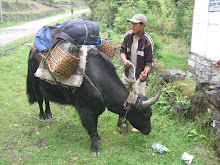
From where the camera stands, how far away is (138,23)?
3.44 metres

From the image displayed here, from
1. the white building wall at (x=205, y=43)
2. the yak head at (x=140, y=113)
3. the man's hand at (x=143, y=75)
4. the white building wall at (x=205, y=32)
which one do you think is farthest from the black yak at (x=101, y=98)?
the white building wall at (x=205, y=32)

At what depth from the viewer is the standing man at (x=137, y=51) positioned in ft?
11.4

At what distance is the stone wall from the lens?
5.82 m

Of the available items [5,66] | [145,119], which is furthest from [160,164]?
[5,66]

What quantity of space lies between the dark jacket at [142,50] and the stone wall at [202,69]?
7.93 ft

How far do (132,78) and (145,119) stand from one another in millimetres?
761

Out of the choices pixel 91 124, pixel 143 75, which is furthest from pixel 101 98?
pixel 143 75

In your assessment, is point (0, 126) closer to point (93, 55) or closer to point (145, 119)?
point (93, 55)

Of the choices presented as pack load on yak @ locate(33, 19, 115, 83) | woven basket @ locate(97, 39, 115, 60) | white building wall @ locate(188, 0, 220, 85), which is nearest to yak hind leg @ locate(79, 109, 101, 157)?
pack load on yak @ locate(33, 19, 115, 83)

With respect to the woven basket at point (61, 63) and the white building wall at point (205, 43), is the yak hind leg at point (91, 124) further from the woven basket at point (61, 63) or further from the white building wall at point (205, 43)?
the white building wall at point (205, 43)

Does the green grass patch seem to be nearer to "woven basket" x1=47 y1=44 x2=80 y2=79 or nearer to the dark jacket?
the dark jacket

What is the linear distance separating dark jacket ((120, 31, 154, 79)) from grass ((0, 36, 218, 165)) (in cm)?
112

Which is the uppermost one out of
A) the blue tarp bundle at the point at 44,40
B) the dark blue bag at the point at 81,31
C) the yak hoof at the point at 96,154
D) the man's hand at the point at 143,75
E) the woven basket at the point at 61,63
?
the dark blue bag at the point at 81,31

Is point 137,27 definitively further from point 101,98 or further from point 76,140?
point 76,140
